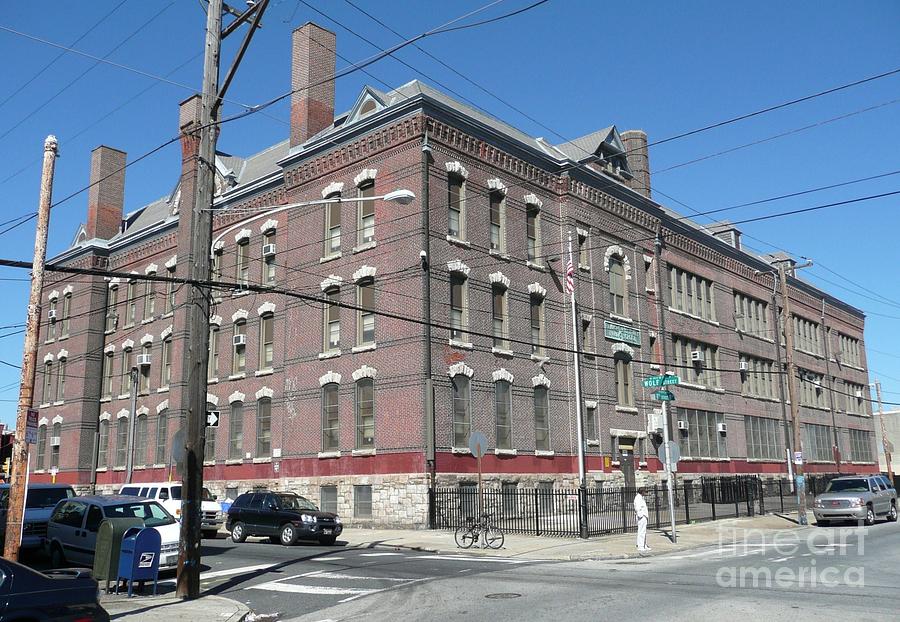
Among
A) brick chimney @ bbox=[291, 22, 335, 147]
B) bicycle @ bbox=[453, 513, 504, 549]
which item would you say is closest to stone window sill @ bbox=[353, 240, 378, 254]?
brick chimney @ bbox=[291, 22, 335, 147]

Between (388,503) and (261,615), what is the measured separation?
53.2 feet

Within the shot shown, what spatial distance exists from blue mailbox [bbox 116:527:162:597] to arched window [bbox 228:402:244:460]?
22417 mm

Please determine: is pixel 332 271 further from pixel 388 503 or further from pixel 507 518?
pixel 507 518

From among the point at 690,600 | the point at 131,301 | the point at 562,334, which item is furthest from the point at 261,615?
the point at 131,301

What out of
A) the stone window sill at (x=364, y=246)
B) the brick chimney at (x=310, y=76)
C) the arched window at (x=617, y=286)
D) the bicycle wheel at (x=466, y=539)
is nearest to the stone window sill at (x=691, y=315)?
the arched window at (x=617, y=286)

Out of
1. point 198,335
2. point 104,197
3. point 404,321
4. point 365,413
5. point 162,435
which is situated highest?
point 104,197

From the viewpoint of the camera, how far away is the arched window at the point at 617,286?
127ft

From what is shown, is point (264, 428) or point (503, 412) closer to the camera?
point (503, 412)

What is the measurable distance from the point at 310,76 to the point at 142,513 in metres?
22.9

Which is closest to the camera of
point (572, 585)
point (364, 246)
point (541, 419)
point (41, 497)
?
point (572, 585)

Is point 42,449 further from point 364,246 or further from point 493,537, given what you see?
point 493,537

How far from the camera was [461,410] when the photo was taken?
29.8 m

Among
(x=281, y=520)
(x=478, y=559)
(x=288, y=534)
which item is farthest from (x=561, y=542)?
(x=281, y=520)

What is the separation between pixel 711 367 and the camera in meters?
46.0
